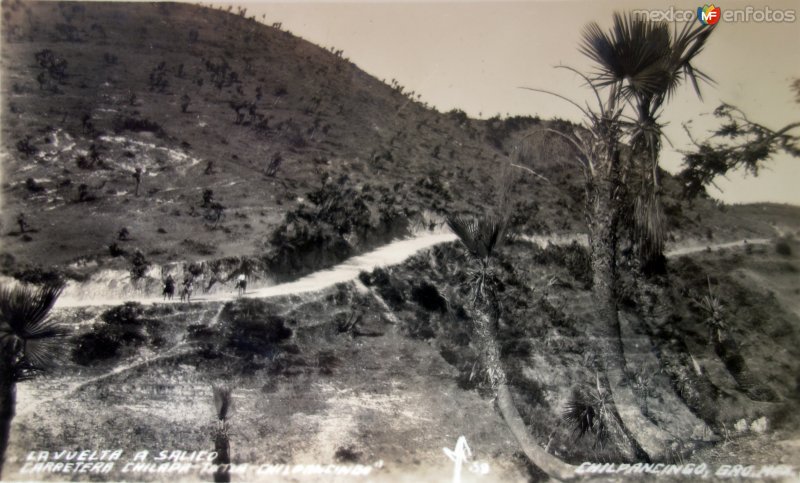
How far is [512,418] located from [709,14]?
27.2 ft

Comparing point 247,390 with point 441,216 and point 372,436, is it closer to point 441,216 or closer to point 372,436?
point 372,436

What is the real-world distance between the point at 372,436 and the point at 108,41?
16.6 metres

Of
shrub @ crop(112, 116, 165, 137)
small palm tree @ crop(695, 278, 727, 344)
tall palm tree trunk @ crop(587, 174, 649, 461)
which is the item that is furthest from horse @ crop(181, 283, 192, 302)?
small palm tree @ crop(695, 278, 727, 344)

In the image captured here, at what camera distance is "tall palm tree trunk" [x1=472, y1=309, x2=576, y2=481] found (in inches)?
353

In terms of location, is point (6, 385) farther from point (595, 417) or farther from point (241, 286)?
point (595, 417)

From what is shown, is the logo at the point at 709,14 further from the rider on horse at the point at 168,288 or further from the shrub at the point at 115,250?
the shrub at the point at 115,250

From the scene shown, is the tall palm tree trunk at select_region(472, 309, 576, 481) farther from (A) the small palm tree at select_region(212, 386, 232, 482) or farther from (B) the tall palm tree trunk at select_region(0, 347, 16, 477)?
(B) the tall palm tree trunk at select_region(0, 347, 16, 477)

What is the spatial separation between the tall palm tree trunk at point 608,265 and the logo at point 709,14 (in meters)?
3.93

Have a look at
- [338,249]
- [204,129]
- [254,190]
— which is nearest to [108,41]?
[204,129]

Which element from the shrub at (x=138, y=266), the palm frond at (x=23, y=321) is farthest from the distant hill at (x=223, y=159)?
the palm frond at (x=23, y=321)

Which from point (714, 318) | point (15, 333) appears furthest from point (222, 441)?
point (714, 318)

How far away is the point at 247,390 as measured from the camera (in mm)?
10562

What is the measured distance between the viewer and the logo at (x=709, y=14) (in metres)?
9.77

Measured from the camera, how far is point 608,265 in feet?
28.0
